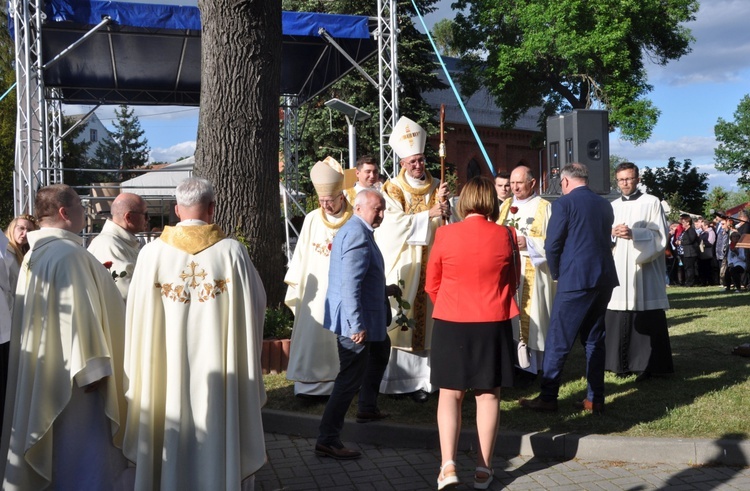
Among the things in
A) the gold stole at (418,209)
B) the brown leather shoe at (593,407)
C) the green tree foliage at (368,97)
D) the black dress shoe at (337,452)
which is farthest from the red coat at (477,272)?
the green tree foliage at (368,97)

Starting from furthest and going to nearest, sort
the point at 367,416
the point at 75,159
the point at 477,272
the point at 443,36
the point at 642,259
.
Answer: the point at 443,36 → the point at 75,159 → the point at 642,259 → the point at 367,416 → the point at 477,272

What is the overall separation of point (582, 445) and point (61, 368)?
139 inches

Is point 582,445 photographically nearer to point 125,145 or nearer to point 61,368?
point 61,368

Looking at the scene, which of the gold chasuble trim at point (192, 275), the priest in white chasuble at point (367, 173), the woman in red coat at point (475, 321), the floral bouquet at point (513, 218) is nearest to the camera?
the gold chasuble trim at point (192, 275)

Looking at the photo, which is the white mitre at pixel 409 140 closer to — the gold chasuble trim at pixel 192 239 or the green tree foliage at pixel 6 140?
the gold chasuble trim at pixel 192 239

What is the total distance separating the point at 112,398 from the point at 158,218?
17856mm

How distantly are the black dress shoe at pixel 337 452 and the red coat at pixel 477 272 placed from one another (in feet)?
4.42

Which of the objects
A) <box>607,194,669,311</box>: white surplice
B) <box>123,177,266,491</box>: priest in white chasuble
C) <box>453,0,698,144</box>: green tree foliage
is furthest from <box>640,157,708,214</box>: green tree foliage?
<box>123,177,266,491</box>: priest in white chasuble

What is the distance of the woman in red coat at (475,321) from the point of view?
5.09 meters

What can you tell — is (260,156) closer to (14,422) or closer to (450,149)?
(14,422)

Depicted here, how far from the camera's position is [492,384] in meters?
5.08

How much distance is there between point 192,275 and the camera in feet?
14.6

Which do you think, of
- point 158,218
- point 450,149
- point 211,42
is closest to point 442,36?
point 450,149

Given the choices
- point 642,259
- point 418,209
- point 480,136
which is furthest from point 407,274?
point 480,136
